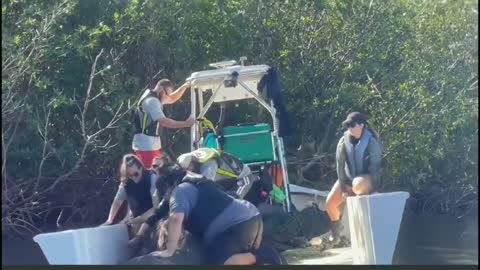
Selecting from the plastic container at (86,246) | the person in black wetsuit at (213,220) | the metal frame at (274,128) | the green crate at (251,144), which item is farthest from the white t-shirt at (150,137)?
the person in black wetsuit at (213,220)

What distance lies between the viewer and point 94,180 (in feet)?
25.7

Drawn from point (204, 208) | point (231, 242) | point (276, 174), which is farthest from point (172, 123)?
point (231, 242)

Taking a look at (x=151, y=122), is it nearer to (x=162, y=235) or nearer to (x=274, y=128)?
(x=274, y=128)

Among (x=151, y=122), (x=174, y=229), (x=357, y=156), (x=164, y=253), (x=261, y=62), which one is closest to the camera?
(x=174, y=229)

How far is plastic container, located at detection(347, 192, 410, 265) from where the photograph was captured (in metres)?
5.82

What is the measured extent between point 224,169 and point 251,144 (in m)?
0.56

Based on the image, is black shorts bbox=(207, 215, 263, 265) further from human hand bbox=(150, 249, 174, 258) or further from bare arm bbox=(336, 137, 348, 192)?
bare arm bbox=(336, 137, 348, 192)

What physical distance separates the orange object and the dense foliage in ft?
2.43

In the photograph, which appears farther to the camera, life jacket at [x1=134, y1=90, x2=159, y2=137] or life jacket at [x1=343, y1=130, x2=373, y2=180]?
life jacket at [x1=134, y1=90, x2=159, y2=137]

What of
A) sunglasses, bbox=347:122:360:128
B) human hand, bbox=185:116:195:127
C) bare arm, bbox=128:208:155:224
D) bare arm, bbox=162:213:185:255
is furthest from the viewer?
Result: human hand, bbox=185:116:195:127

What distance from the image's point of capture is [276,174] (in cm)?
726

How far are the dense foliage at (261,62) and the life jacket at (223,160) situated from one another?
1.01 metres

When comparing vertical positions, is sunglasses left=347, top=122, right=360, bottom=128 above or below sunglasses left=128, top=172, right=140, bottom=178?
above

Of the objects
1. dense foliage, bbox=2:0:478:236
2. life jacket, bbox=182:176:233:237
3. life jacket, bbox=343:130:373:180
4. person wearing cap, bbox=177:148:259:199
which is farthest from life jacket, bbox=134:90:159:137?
life jacket, bbox=343:130:373:180
